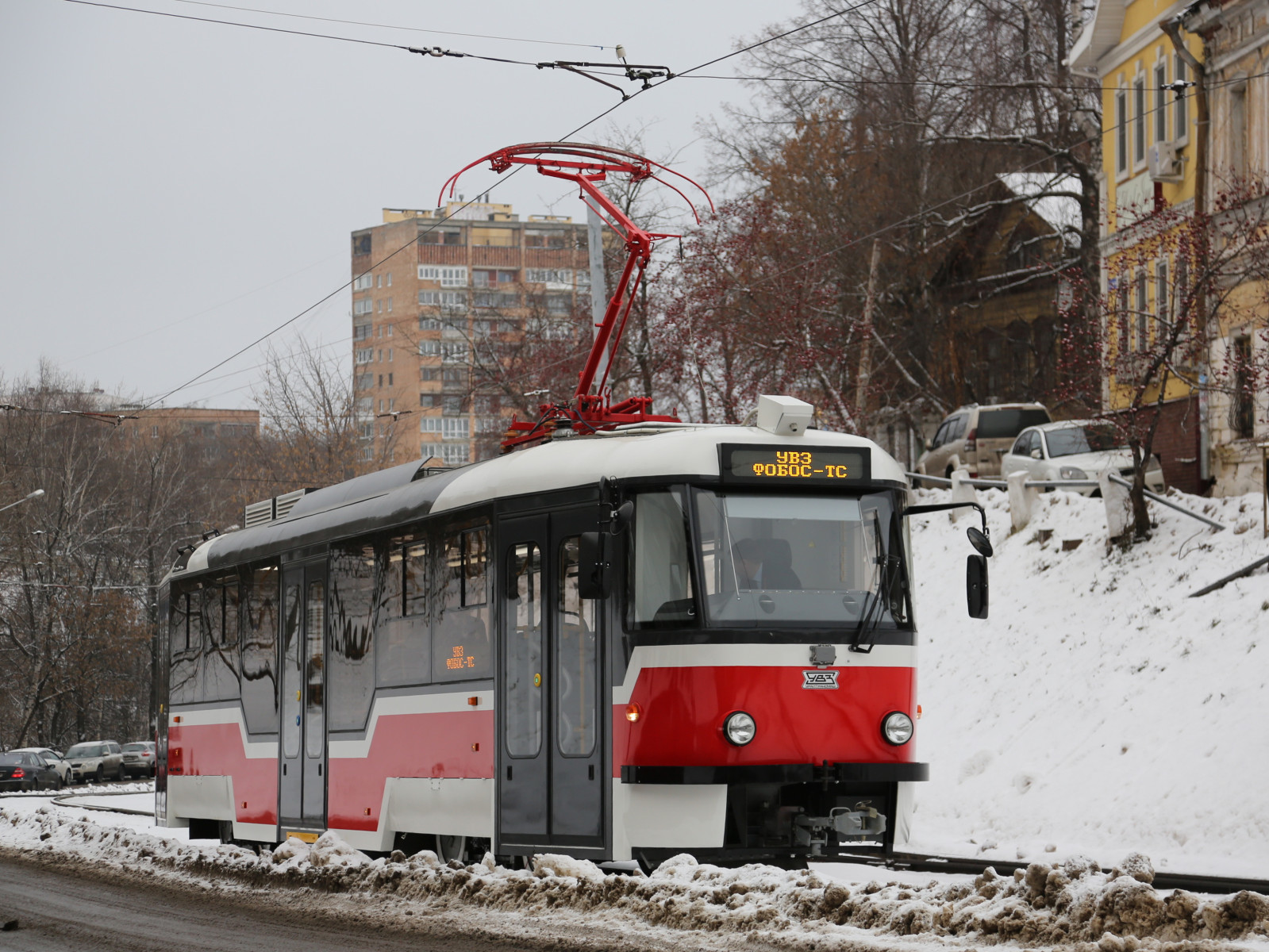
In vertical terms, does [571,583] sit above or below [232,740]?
above

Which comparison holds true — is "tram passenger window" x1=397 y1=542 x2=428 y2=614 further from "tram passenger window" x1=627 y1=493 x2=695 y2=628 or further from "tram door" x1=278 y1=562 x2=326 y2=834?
"tram passenger window" x1=627 y1=493 x2=695 y2=628

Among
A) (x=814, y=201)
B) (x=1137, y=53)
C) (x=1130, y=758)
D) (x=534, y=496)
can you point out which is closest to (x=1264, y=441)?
(x=1130, y=758)

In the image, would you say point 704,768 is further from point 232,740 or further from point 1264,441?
point 1264,441

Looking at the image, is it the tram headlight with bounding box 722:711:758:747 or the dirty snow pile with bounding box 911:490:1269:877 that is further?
the dirty snow pile with bounding box 911:490:1269:877

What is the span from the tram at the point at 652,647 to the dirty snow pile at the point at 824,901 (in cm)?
34

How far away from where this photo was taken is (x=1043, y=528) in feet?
83.1

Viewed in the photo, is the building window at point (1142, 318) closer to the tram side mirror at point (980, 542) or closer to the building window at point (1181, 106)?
the building window at point (1181, 106)

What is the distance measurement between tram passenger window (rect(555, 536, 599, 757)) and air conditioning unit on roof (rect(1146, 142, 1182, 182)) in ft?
73.0

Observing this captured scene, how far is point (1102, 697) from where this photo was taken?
1958 cm

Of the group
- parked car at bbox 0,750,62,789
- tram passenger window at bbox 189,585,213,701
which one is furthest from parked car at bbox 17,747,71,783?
tram passenger window at bbox 189,585,213,701

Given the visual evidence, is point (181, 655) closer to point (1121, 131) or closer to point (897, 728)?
point (897, 728)

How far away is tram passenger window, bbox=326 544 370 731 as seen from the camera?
14250 millimetres

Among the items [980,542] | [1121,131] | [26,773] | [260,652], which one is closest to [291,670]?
[260,652]

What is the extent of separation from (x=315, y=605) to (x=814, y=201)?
109 ft
